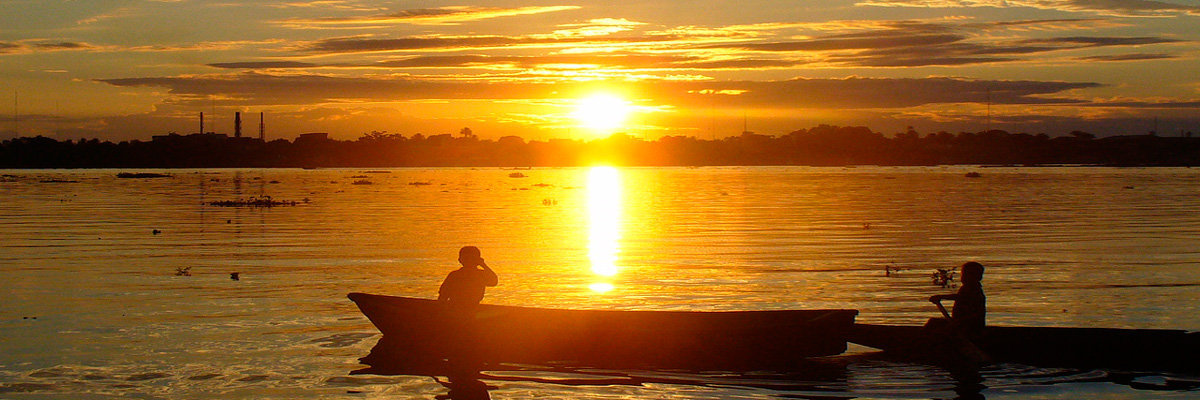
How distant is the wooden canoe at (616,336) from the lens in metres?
15.9

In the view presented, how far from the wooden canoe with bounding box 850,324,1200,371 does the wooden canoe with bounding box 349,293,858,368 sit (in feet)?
2.85

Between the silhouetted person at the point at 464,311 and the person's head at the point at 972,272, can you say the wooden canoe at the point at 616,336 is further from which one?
the person's head at the point at 972,272

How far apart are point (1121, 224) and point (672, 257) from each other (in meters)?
23.1

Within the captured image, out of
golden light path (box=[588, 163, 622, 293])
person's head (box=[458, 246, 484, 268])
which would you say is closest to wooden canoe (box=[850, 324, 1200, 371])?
person's head (box=[458, 246, 484, 268])

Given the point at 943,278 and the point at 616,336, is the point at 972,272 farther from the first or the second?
the point at 943,278

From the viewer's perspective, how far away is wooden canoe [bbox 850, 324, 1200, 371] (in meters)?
15.6

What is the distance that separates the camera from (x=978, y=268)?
51.6 ft

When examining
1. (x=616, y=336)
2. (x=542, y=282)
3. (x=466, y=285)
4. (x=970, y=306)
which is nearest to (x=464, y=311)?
(x=466, y=285)

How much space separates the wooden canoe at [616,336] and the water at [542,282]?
0.47 m

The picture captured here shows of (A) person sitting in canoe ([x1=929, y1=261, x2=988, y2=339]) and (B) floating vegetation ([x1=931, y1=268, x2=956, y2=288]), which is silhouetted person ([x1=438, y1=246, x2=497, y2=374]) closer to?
(A) person sitting in canoe ([x1=929, y1=261, x2=988, y2=339])

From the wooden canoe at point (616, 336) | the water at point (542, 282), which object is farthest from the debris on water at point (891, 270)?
the wooden canoe at point (616, 336)

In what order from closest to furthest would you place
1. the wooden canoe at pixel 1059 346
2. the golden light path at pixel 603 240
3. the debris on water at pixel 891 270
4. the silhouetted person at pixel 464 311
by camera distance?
1. the wooden canoe at pixel 1059 346
2. the silhouetted person at pixel 464 311
3. the debris on water at pixel 891 270
4. the golden light path at pixel 603 240

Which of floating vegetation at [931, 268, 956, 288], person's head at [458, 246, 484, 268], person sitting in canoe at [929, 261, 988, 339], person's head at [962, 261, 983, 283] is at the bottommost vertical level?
floating vegetation at [931, 268, 956, 288]

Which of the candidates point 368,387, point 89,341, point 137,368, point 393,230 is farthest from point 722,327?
point 393,230
